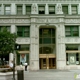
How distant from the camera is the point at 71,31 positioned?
3759 centimetres

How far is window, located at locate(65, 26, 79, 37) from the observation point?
37478 millimetres

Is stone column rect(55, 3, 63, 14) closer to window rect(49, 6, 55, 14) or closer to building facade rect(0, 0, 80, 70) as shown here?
building facade rect(0, 0, 80, 70)

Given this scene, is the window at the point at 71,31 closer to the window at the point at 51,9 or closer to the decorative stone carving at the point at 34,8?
the window at the point at 51,9

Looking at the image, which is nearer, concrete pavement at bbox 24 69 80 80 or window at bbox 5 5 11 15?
concrete pavement at bbox 24 69 80 80

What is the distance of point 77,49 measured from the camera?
122ft

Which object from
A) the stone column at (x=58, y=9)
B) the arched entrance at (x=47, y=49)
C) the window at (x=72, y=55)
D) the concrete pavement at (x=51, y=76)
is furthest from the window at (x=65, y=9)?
the concrete pavement at (x=51, y=76)

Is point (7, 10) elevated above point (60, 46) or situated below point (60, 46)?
above

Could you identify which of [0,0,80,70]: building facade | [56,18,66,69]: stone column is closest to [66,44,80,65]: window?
[0,0,80,70]: building facade

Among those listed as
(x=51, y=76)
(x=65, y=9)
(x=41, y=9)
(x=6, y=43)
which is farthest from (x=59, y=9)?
(x=6, y=43)

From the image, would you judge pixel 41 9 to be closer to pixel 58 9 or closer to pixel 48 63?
pixel 58 9

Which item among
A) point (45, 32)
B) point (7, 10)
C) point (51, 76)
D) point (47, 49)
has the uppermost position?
point (7, 10)

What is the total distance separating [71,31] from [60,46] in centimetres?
430

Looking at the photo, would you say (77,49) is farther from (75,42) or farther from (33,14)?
(33,14)

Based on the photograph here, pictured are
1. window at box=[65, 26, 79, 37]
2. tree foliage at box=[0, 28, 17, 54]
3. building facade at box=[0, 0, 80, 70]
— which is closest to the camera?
tree foliage at box=[0, 28, 17, 54]
